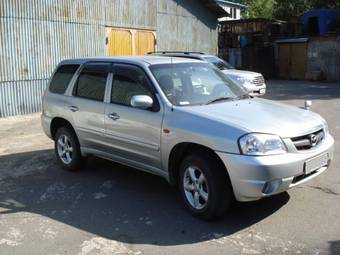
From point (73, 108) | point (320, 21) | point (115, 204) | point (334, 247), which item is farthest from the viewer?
point (320, 21)

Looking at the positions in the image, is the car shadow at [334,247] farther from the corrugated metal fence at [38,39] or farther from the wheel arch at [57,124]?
the corrugated metal fence at [38,39]

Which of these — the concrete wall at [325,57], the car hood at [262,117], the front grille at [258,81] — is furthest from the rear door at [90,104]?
the concrete wall at [325,57]

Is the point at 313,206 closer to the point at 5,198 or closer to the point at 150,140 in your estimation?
the point at 150,140

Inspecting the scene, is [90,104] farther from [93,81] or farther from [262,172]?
[262,172]

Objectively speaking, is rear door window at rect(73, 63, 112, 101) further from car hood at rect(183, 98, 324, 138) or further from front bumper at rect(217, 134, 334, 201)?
front bumper at rect(217, 134, 334, 201)

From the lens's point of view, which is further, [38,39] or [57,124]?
[38,39]

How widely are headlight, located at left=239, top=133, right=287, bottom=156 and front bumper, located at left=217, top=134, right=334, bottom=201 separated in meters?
0.06

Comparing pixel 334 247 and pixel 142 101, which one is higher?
pixel 142 101

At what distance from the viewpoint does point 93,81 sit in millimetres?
6660

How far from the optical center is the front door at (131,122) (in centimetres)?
548

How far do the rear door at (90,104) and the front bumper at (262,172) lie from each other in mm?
2327

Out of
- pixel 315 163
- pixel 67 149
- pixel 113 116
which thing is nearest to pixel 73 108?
pixel 67 149

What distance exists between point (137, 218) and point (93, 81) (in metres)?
2.41

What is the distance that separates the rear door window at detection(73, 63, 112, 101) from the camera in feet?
21.1
